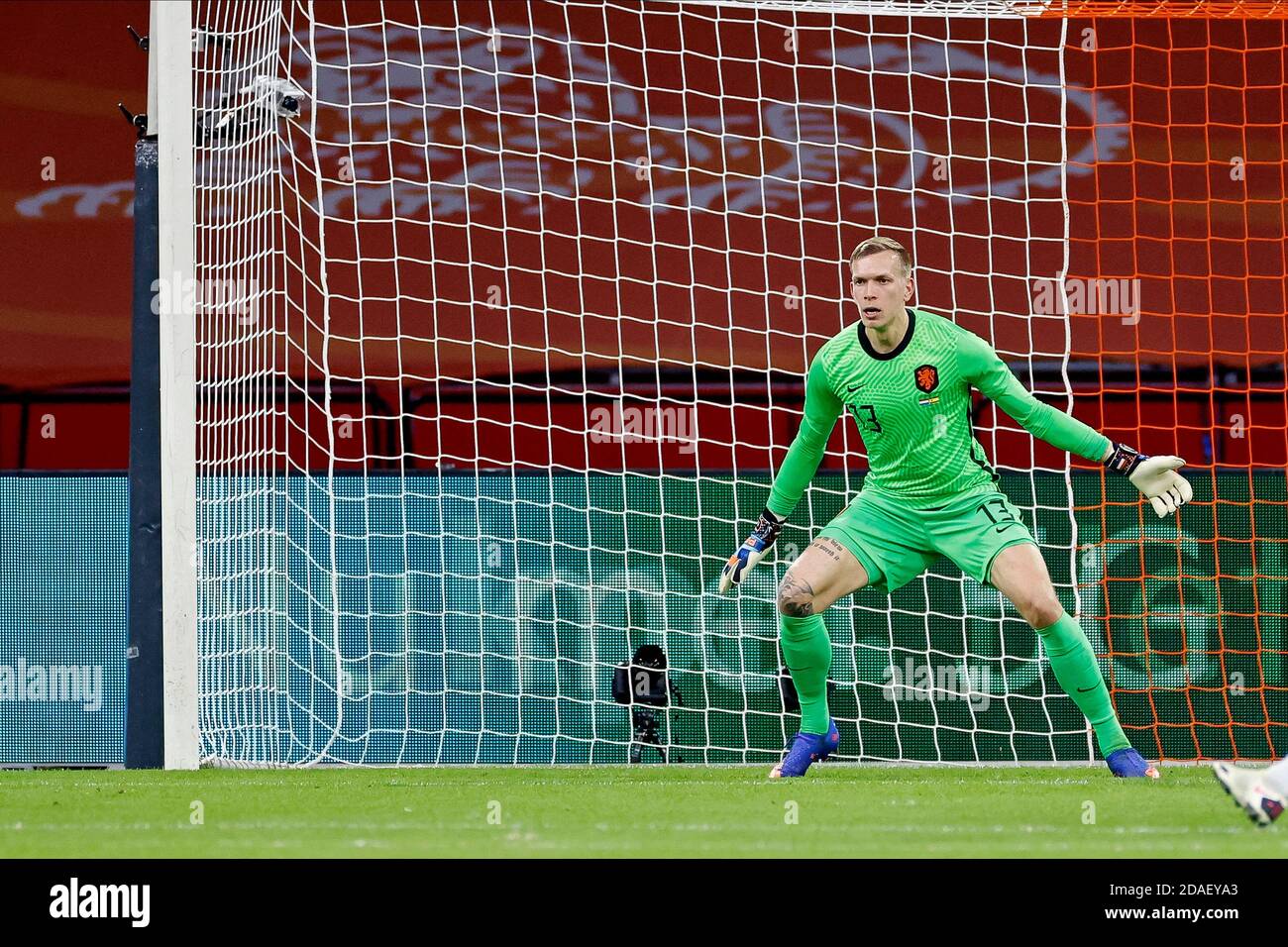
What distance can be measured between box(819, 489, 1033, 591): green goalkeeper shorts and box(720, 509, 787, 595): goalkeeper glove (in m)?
0.22

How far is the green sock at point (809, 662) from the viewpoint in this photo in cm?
628

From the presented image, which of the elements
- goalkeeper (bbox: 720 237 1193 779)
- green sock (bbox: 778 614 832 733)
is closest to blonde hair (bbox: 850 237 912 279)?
goalkeeper (bbox: 720 237 1193 779)

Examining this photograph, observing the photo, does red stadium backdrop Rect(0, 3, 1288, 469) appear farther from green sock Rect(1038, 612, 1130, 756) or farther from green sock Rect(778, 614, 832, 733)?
green sock Rect(1038, 612, 1130, 756)

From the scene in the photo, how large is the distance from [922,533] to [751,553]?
2.02 feet

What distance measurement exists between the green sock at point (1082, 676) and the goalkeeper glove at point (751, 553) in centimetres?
104

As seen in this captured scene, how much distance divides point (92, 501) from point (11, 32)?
4.31 m

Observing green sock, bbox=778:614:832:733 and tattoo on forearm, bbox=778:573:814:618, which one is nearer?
tattoo on forearm, bbox=778:573:814:618

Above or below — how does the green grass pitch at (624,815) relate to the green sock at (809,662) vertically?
below

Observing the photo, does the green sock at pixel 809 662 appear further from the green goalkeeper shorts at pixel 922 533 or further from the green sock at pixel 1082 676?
the green sock at pixel 1082 676

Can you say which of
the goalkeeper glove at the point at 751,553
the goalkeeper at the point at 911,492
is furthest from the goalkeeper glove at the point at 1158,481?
the goalkeeper glove at the point at 751,553

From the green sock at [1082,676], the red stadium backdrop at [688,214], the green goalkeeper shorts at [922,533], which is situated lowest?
the green sock at [1082,676]

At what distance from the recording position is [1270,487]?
335 inches

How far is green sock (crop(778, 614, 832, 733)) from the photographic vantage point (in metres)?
6.28
